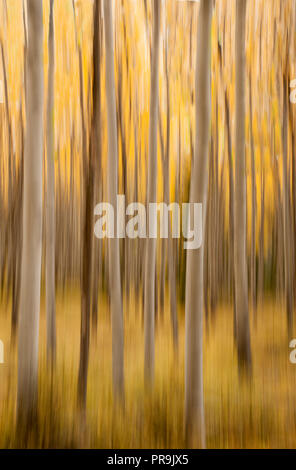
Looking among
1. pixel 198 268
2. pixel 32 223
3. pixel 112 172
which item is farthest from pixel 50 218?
pixel 198 268

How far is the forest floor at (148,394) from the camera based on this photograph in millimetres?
959

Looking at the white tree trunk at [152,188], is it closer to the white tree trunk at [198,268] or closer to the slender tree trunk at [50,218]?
the white tree trunk at [198,268]

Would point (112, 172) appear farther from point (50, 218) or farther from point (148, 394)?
point (148, 394)

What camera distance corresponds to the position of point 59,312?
3.31 ft

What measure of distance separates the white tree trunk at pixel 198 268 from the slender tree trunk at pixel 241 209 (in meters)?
0.12

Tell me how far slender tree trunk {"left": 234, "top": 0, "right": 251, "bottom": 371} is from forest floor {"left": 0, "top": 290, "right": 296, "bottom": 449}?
0.09ft

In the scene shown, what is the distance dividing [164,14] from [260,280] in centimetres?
84

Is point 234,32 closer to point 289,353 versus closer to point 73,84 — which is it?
point 73,84

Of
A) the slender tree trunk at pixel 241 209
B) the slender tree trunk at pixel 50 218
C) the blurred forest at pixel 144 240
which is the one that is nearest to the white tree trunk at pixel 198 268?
the blurred forest at pixel 144 240

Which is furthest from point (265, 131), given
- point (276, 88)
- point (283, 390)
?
point (283, 390)

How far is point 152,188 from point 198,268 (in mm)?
274

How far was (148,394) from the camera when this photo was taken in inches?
39.4

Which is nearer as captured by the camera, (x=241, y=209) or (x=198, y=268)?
(x=198, y=268)

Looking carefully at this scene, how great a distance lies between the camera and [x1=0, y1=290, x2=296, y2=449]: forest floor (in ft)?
3.15
